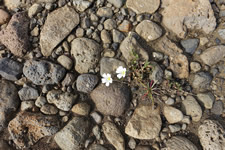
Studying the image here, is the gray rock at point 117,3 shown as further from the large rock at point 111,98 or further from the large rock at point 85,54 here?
the large rock at point 111,98

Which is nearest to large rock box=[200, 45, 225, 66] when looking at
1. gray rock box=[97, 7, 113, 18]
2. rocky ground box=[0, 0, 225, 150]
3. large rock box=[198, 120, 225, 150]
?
rocky ground box=[0, 0, 225, 150]

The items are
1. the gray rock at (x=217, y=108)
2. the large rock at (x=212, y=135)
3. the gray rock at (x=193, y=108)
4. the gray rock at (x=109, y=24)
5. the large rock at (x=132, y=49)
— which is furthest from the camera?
the gray rock at (x=109, y=24)

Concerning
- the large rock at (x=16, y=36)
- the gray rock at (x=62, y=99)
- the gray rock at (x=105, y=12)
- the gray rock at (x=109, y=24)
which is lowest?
the gray rock at (x=62, y=99)

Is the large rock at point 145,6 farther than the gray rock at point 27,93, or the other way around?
the large rock at point 145,6

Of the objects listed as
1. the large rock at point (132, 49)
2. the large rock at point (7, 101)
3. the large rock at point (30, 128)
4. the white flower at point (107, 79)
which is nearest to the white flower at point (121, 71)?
the white flower at point (107, 79)

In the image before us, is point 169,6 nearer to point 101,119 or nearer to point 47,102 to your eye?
point 101,119

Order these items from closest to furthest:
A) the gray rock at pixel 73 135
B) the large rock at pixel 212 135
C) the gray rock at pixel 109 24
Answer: the large rock at pixel 212 135
the gray rock at pixel 73 135
the gray rock at pixel 109 24

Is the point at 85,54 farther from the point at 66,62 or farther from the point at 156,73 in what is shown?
the point at 156,73
